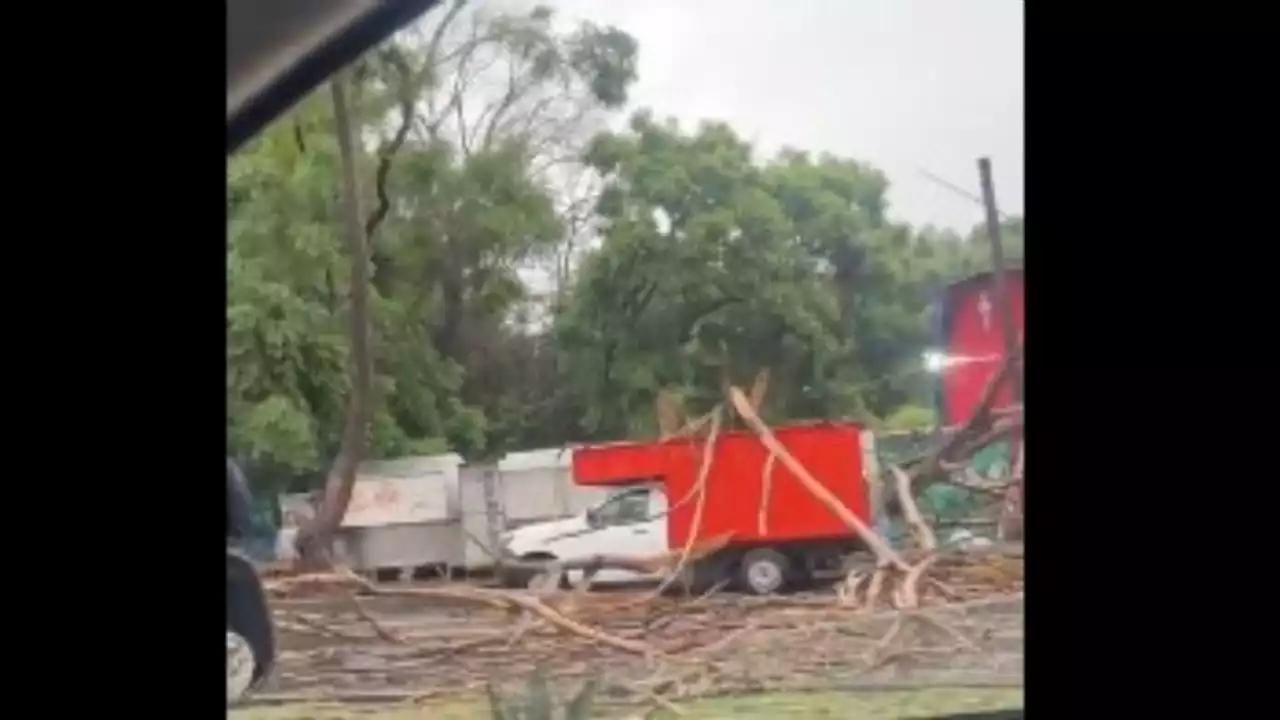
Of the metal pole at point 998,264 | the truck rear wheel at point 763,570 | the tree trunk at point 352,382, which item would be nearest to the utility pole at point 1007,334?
the metal pole at point 998,264

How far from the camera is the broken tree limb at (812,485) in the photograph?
147 cm

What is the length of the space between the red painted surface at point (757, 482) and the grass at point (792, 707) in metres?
0.17

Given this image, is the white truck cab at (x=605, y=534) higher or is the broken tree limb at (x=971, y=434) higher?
the broken tree limb at (x=971, y=434)

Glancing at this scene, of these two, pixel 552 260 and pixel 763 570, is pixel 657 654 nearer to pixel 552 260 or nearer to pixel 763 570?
pixel 763 570

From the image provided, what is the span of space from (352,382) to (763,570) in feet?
1.50

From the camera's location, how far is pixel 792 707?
1491mm

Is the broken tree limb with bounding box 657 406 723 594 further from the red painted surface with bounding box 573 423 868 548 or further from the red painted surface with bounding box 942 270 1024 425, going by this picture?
the red painted surface with bounding box 942 270 1024 425

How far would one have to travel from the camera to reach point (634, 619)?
4.79ft

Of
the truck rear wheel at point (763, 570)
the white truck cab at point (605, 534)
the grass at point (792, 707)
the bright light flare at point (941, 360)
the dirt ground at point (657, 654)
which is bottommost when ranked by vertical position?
the grass at point (792, 707)

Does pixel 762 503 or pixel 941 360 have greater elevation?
pixel 941 360

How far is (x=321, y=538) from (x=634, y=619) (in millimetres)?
323

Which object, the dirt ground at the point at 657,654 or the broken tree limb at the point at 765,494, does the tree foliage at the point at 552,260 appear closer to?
the broken tree limb at the point at 765,494

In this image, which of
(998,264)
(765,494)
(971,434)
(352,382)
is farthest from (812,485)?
(352,382)
